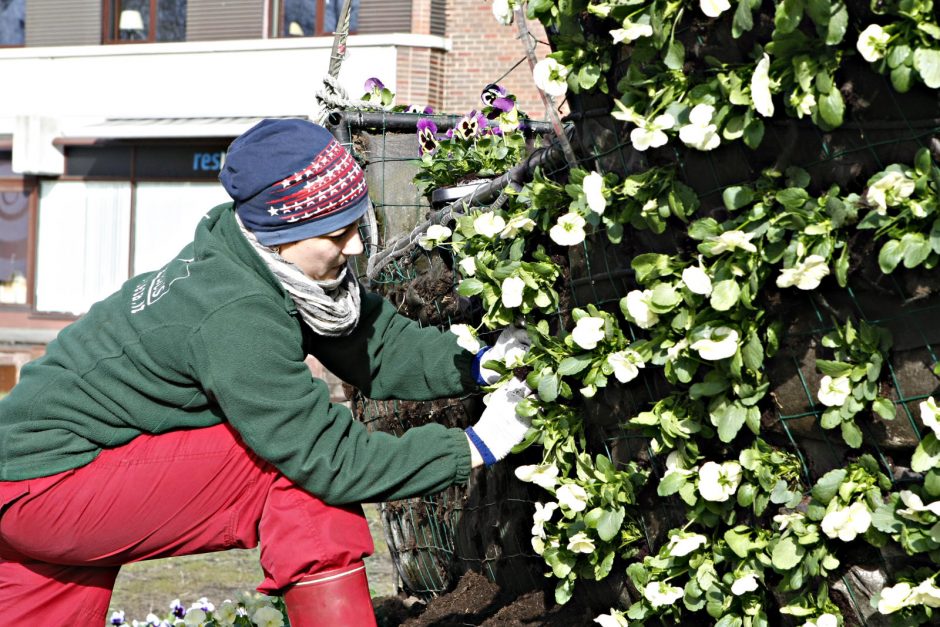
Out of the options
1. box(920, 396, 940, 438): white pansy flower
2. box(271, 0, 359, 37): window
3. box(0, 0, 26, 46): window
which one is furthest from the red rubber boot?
box(0, 0, 26, 46): window

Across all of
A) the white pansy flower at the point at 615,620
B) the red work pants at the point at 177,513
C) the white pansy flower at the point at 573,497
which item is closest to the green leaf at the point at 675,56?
the white pansy flower at the point at 573,497

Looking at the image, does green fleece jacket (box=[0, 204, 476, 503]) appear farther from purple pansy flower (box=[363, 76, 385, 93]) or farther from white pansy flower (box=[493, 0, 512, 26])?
purple pansy flower (box=[363, 76, 385, 93])

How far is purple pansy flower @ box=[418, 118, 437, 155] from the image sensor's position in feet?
12.2

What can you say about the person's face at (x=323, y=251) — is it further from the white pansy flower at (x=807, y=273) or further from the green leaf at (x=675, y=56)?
the white pansy flower at (x=807, y=273)

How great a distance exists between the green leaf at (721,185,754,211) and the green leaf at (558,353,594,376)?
1.53ft

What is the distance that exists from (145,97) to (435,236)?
45.9 ft

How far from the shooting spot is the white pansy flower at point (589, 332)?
2014 millimetres

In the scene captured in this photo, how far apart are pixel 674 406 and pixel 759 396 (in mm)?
177

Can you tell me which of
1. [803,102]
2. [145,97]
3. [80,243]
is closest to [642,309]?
[803,102]

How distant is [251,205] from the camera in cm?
238

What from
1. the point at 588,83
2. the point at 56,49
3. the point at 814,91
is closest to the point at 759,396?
the point at 814,91

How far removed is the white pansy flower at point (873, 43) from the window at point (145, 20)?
52.2 feet

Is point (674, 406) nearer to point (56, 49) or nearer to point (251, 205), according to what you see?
point (251, 205)

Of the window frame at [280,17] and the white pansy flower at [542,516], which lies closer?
the white pansy flower at [542,516]
